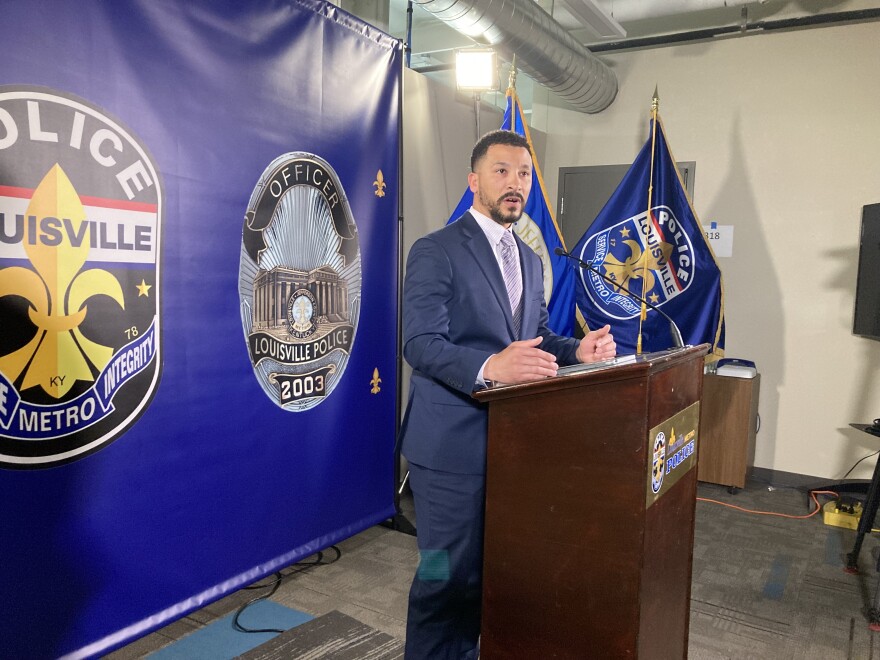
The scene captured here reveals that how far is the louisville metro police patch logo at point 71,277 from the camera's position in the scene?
1.78 metres

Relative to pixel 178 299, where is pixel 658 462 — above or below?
below

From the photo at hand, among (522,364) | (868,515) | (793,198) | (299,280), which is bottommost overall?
(868,515)

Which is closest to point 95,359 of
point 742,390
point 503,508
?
point 503,508

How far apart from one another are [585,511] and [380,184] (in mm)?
2142

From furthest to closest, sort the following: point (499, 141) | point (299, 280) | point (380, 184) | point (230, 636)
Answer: point (380, 184) < point (299, 280) < point (230, 636) < point (499, 141)

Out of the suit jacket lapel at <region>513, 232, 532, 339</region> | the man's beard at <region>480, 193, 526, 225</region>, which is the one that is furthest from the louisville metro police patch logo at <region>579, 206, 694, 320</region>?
the man's beard at <region>480, 193, 526, 225</region>

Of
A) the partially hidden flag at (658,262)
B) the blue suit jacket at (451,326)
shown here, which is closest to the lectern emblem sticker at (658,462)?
the blue suit jacket at (451,326)

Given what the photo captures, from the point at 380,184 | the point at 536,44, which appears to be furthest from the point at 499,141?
the point at 536,44

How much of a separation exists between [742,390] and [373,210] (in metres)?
2.62

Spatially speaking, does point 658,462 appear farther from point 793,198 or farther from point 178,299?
point 793,198

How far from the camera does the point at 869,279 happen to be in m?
3.86

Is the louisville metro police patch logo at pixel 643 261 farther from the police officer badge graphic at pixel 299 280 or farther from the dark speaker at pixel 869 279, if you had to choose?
the police officer badge graphic at pixel 299 280

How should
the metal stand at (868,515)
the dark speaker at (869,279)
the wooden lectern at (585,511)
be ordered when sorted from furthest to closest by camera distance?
the dark speaker at (869,279) → the metal stand at (868,515) → the wooden lectern at (585,511)

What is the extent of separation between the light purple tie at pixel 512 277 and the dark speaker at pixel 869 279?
114 inches
